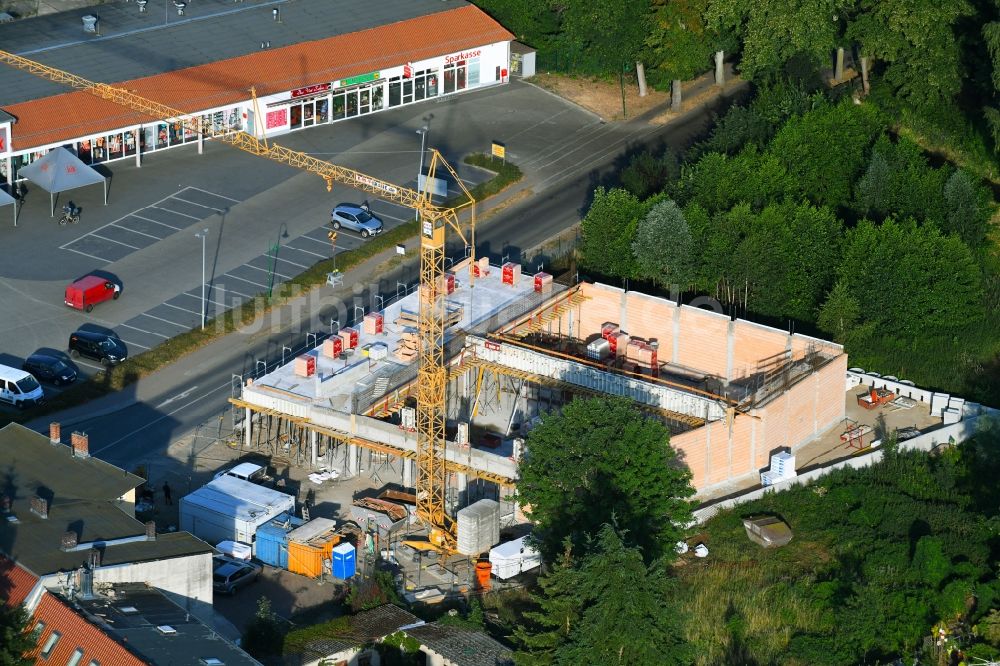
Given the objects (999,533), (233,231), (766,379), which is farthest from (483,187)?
(999,533)

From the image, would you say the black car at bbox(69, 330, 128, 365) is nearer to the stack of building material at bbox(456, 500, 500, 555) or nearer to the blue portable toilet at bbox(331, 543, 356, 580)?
the blue portable toilet at bbox(331, 543, 356, 580)

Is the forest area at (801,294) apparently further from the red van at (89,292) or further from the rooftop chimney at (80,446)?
the red van at (89,292)

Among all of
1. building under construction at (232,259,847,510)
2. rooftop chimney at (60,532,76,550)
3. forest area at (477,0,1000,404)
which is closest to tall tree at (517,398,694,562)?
building under construction at (232,259,847,510)

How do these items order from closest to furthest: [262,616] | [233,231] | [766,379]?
[262,616] → [766,379] → [233,231]

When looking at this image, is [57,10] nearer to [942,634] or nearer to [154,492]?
[154,492]

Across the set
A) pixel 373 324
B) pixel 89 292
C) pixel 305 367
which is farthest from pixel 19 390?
pixel 373 324

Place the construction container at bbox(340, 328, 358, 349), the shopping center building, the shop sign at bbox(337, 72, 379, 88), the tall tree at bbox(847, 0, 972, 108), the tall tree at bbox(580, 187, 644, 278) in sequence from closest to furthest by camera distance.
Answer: the construction container at bbox(340, 328, 358, 349) < the tall tree at bbox(580, 187, 644, 278) < the shopping center building < the tall tree at bbox(847, 0, 972, 108) < the shop sign at bbox(337, 72, 379, 88)
